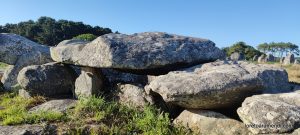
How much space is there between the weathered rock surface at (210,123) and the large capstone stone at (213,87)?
20cm

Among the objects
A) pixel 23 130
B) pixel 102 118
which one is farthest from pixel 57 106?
pixel 23 130

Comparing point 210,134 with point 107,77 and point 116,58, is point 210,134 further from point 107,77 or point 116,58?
point 107,77

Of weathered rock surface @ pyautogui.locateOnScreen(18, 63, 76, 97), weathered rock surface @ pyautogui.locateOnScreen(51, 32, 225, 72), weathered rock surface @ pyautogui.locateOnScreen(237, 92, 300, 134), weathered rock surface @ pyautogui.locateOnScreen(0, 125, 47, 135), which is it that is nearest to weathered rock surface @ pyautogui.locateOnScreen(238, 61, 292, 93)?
weathered rock surface @ pyautogui.locateOnScreen(237, 92, 300, 134)

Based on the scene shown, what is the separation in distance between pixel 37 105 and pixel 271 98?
6.74 m

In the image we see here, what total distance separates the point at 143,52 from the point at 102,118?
2094 millimetres

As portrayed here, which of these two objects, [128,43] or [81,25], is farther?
[81,25]

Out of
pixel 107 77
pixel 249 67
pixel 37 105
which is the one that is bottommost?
pixel 37 105

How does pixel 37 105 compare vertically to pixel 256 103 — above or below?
below

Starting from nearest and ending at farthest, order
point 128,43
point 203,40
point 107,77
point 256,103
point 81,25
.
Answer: point 256,103, point 128,43, point 203,40, point 107,77, point 81,25

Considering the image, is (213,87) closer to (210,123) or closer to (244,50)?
(210,123)

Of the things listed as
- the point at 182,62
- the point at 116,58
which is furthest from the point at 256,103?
the point at 116,58

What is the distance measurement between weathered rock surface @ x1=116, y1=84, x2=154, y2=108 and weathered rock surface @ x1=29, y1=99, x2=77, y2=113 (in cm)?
134

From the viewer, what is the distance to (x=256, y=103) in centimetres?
749

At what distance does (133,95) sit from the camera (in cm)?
1009
